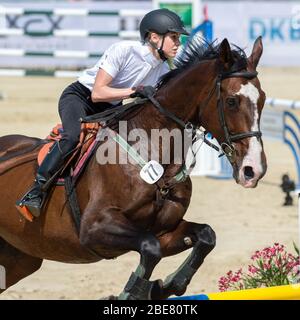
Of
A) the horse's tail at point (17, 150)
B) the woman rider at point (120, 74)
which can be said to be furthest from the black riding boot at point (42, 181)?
the horse's tail at point (17, 150)

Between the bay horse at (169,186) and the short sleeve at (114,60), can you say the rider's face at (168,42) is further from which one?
the short sleeve at (114,60)

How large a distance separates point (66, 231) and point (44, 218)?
203 millimetres

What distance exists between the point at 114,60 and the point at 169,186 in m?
0.82

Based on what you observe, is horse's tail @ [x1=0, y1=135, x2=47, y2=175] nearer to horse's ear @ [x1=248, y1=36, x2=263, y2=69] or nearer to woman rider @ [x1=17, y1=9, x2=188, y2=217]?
woman rider @ [x1=17, y1=9, x2=188, y2=217]

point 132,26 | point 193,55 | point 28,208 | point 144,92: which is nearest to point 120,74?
point 144,92

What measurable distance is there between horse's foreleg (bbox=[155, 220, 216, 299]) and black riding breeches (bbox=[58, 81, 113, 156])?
2.62ft

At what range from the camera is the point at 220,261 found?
831 cm

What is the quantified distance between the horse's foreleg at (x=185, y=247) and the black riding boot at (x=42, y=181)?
79 centimetres

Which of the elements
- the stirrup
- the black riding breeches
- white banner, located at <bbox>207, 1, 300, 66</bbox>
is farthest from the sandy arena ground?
white banner, located at <bbox>207, 1, 300, 66</bbox>

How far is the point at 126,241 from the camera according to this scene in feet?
17.0
